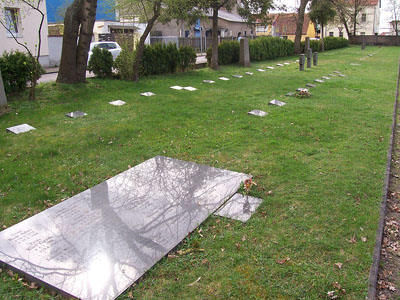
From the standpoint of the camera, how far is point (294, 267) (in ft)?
9.59

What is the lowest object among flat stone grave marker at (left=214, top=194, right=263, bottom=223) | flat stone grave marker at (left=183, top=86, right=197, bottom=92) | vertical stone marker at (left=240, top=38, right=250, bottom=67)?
flat stone grave marker at (left=214, top=194, right=263, bottom=223)

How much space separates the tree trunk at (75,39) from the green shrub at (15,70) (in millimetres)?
1376

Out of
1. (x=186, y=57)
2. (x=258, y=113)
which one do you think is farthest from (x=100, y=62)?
(x=258, y=113)

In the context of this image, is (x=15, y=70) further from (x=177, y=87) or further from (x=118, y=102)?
(x=177, y=87)

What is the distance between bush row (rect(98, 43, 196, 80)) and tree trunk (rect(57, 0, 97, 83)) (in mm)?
1249

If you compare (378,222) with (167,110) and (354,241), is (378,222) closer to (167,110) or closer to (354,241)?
(354,241)

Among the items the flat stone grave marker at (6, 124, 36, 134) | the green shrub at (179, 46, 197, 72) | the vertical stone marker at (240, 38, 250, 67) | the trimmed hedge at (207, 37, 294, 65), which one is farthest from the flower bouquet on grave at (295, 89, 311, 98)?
the vertical stone marker at (240, 38, 250, 67)

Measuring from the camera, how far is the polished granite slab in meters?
2.73

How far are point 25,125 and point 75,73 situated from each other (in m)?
3.92

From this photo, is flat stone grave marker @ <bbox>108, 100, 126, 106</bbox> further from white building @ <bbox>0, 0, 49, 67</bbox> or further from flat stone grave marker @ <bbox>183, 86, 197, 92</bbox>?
white building @ <bbox>0, 0, 49, 67</bbox>

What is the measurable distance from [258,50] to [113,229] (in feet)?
63.4

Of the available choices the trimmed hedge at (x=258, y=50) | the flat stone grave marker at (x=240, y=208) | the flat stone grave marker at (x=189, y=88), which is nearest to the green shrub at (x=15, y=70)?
the flat stone grave marker at (x=189, y=88)

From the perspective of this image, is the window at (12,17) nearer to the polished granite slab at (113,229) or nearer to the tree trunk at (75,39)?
the tree trunk at (75,39)

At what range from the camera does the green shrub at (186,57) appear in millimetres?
14453
